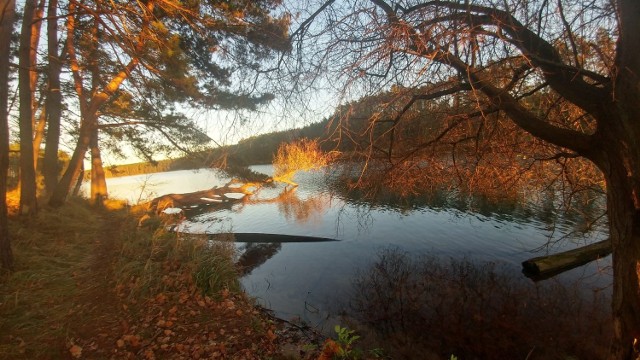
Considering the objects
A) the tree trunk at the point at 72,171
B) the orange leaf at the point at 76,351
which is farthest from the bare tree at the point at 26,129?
the orange leaf at the point at 76,351

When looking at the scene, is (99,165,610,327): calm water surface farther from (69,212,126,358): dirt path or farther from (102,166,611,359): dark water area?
(69,212,126,358): dirt path

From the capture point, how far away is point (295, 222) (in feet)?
55.0

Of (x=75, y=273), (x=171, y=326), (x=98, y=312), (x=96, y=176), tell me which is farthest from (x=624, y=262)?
(x=96, y=176)

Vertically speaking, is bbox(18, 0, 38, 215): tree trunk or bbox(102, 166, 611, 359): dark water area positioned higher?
bbox(18, 0, 38, 215): tree trunk

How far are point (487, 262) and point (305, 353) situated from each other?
745 centimetres

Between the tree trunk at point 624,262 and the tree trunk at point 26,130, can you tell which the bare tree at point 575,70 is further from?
the tree trunk at point 26,130

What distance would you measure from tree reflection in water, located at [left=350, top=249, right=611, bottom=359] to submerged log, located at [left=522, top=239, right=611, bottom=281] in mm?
471

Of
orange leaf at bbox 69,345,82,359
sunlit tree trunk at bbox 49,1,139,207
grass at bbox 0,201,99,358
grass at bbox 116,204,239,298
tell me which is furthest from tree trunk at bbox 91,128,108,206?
orange leaf at bbox 69,345,82,359

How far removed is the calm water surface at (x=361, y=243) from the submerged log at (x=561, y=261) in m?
0.24

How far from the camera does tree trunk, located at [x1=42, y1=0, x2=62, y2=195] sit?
9227mm

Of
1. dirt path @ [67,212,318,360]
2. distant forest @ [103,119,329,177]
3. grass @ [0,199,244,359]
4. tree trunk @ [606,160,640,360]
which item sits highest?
distant forest @ [103,119,329,177]

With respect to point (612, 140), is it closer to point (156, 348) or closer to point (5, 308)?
point (156, 348)

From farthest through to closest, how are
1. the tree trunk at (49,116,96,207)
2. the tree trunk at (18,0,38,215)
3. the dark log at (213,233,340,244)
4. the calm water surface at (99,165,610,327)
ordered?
the dark log at (213,233,340,244) → the tree trunk at (49,116,96,207) → the calm water surface at (99,165,610,327) → the tree trunk at (18,0,38,215)

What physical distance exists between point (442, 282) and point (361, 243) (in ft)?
13.7
